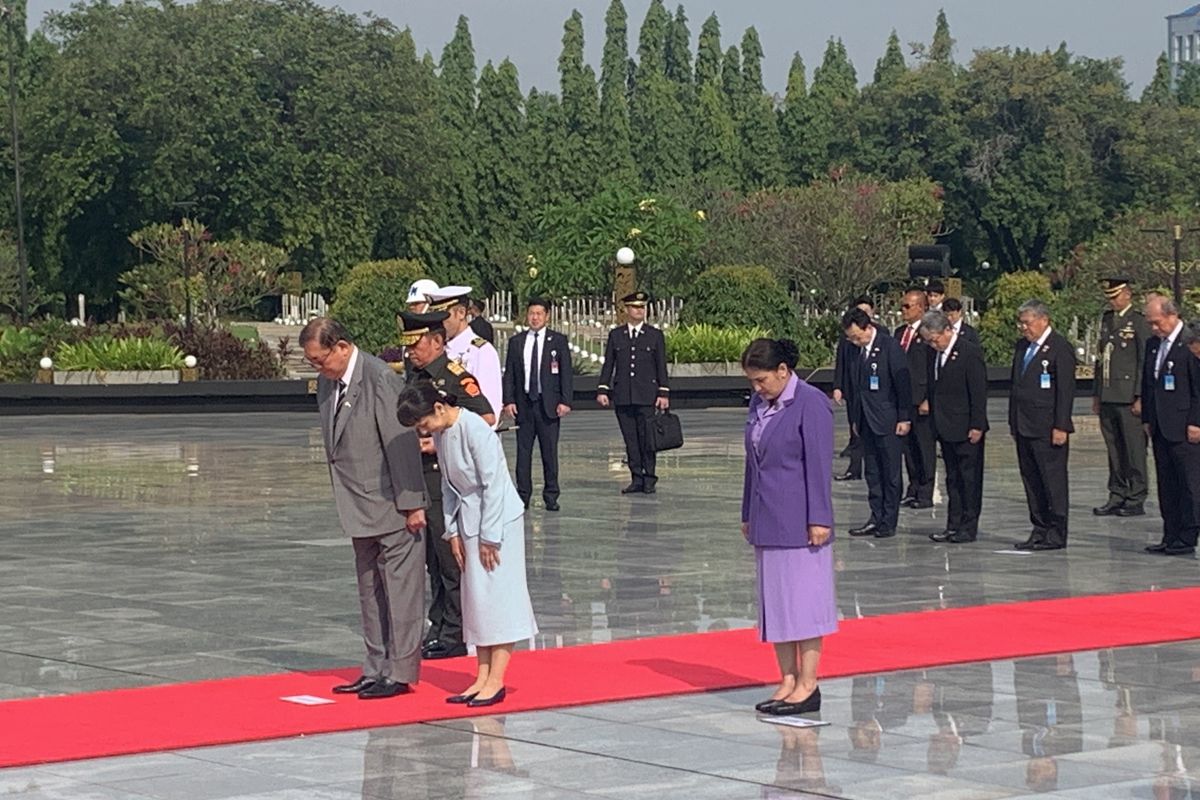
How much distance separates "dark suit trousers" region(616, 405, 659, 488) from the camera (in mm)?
19406

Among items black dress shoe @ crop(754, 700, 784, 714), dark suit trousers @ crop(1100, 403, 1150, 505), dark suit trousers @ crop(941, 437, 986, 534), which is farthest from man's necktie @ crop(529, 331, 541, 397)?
black dress shoe @ crop(754, 700, 784, 714)

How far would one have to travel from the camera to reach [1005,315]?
134 ft

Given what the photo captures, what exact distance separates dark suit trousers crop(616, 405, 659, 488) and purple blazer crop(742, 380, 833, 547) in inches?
398

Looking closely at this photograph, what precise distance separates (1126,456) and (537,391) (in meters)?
4.78

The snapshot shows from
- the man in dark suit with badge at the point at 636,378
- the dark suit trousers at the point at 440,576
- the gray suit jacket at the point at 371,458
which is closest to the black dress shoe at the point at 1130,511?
the man in dark suit with badge at the point at 636,378

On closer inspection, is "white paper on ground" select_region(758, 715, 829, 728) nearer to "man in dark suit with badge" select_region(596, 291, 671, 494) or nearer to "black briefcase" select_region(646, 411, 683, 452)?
"man in dark suit with badge" select_region(596, 291, 671, 494)

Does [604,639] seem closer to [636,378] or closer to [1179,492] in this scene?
[1179,492]

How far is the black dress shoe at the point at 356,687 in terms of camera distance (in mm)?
9469

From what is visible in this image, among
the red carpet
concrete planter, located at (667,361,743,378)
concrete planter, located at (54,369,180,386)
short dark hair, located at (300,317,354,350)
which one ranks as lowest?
the red carpet

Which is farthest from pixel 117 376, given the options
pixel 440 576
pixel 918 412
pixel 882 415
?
pixel 440 576

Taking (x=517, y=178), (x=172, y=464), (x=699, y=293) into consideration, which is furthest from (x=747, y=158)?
(x=172, y=464)

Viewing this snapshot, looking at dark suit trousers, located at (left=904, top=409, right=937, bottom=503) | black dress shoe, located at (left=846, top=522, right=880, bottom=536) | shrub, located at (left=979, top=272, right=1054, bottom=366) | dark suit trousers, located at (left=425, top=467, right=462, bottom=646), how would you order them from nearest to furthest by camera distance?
dark suit trousers, located at (left=425, top=467, right=462, bottom=646) < black dress shoe, located at (left=846, top=522, right=880, bottom=536) < dark suit trousers, located at (left=904, top=409, right=937, bottom=503) < shrub, located at (left=979, top=272, right=1054, bottom=366)

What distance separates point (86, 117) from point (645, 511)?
45.3 meters

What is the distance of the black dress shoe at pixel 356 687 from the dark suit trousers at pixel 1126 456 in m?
9.48
